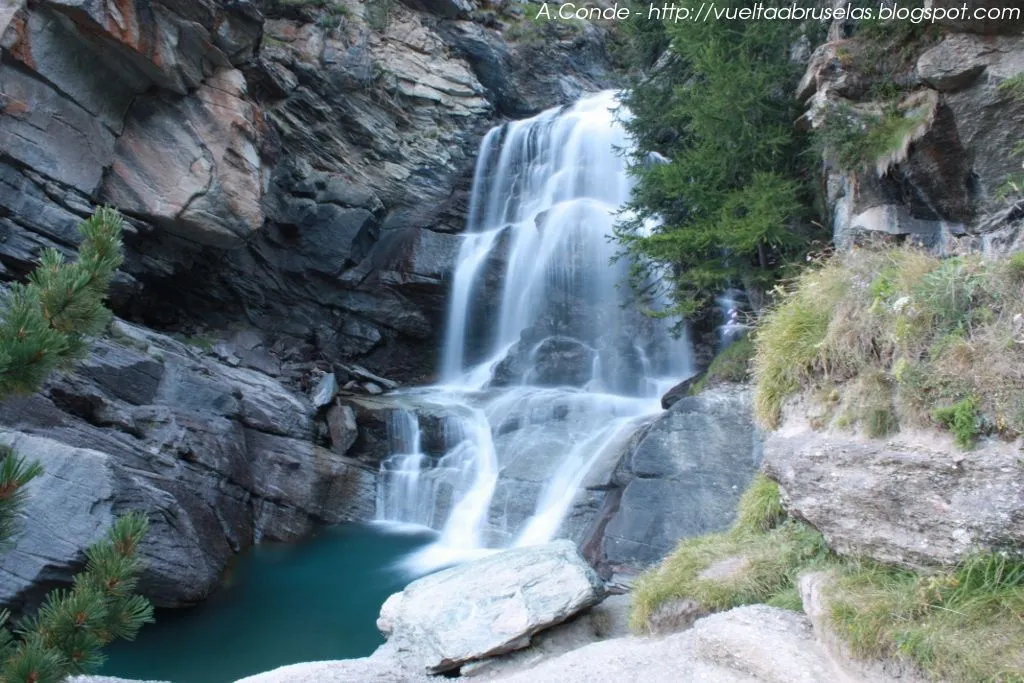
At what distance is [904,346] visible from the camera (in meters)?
4.77

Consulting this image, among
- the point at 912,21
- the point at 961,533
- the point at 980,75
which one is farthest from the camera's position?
the point at 912,21

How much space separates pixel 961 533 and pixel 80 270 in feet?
15.7

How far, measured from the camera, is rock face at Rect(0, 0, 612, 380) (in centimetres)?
1341

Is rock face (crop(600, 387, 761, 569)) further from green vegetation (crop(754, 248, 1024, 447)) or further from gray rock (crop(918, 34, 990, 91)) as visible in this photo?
gray rock (crop(918, 34, 990, 91))

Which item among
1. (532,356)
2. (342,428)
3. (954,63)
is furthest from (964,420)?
(532,356)

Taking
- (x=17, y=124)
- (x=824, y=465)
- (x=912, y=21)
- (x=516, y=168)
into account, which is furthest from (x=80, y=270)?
(x=516, y=168)

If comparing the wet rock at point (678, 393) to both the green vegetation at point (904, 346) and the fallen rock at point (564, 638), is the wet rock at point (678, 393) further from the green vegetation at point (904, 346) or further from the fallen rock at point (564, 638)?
the green vegetation at point (904, 346)

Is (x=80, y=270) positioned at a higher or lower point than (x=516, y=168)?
lower

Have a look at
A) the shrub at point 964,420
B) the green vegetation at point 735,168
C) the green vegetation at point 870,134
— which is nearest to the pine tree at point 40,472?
the shrub at point 964,420

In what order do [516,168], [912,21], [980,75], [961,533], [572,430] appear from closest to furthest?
[961,533]
[980,75]
[912,21]
[572,430]
[516,168]

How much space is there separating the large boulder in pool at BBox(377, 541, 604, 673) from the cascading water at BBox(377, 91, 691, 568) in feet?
15.8

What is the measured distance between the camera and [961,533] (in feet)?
13.1

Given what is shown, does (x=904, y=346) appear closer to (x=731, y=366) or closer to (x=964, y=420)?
(x=964, y=420)

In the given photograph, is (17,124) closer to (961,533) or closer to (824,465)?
(824,465)
